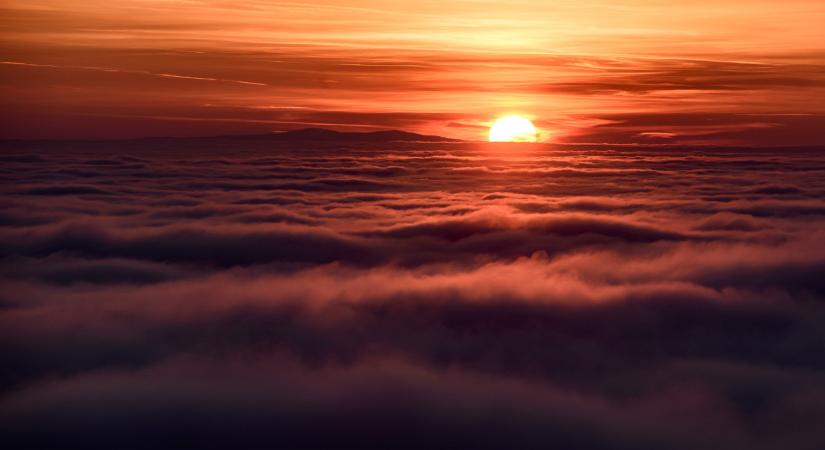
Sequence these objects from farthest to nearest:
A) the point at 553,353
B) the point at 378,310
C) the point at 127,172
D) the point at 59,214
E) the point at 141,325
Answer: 1. the point at 127,172
2. the point at 59,214
3. the point at 378,310
4. the point at 141,325
5. the point at 553,353

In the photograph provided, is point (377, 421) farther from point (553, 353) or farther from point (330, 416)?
point (553, 353)

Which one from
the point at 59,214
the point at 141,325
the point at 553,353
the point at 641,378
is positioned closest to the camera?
the point at 641,378

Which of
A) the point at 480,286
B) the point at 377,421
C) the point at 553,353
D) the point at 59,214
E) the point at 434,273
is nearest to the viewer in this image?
the point at 377,421

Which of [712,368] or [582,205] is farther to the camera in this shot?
[582,205]

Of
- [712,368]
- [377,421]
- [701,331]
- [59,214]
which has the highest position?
[59,214]

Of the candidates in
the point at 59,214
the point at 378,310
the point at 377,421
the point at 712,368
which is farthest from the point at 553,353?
the point at 59,214

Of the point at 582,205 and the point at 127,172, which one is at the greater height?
the point at 127,172

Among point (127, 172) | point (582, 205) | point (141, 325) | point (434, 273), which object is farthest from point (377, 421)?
point (127, 172)

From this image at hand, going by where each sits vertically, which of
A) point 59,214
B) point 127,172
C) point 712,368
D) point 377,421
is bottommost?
point 377,421

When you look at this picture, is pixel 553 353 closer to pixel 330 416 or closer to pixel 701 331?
pixel 701 331
